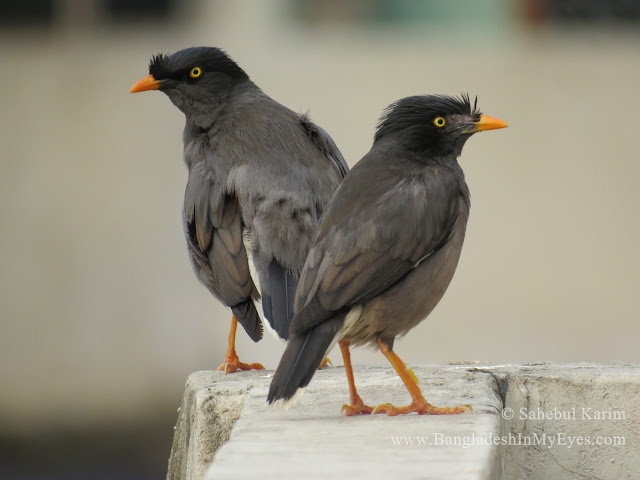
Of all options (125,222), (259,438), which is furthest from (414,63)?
(259,438)

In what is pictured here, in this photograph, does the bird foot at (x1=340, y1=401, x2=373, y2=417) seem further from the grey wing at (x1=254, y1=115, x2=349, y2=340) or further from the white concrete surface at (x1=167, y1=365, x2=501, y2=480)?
the grey wing at (x1=254, y1=115, x2=349, y2=340)

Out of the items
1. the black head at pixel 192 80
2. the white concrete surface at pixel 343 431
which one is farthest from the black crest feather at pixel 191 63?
the white concrete surface at pixel 343 431

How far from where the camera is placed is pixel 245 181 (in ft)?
19.2

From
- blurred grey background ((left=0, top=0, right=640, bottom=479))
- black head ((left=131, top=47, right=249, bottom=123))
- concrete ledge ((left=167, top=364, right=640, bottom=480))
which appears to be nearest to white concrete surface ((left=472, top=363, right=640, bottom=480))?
concrete ledge ((left=167, top=364, right=640, bottom=480))

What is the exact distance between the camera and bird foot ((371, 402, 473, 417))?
471 cm

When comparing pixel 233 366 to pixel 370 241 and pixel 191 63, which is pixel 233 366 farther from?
pixel 370 241

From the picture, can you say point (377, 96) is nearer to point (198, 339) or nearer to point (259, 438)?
point (198, 339)

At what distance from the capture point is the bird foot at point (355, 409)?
476 cm

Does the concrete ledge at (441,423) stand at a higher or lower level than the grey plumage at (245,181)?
lower

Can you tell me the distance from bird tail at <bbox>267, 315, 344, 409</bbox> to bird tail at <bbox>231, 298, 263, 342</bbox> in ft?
3.58

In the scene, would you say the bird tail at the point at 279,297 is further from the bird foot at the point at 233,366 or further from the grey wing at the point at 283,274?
the bird foot at the point at 233,366

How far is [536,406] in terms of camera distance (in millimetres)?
5176

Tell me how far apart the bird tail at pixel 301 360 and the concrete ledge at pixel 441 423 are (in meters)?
0.11

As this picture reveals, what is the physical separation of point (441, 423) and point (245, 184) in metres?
1.68
